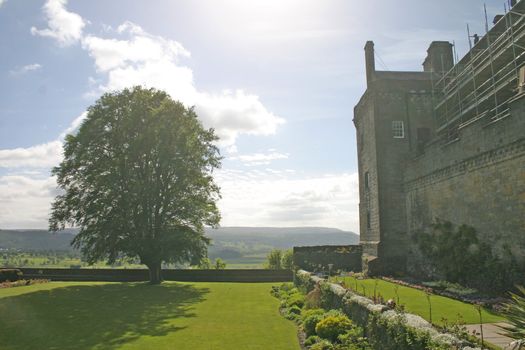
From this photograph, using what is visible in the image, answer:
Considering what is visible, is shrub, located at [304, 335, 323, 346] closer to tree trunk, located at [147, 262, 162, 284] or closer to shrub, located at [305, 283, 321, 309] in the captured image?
shrub, located at [305, 283, 321, 309]

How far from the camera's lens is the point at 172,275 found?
1506 inches

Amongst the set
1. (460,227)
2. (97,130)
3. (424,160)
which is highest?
(97,130)

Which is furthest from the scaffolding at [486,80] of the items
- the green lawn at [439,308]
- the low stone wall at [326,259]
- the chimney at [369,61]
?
the low stone wall at [326,259]

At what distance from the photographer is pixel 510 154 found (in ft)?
59.4

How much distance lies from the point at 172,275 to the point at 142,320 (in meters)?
20.0

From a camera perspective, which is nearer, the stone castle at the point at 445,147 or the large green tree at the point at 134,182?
the stone castle at the point at 445,147

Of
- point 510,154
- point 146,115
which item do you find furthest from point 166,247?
point 510,154

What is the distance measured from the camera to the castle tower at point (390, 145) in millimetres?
31500

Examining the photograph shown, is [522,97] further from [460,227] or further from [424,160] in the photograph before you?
[424,160]

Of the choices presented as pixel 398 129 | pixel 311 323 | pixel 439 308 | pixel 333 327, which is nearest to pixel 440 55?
pixel 398 129

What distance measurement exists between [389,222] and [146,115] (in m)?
20.7

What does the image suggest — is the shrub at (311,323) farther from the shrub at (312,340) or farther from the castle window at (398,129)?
the castle window at (398,129)

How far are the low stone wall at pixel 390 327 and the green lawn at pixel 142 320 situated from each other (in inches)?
93.0

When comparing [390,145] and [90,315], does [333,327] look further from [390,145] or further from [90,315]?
[390,145]
